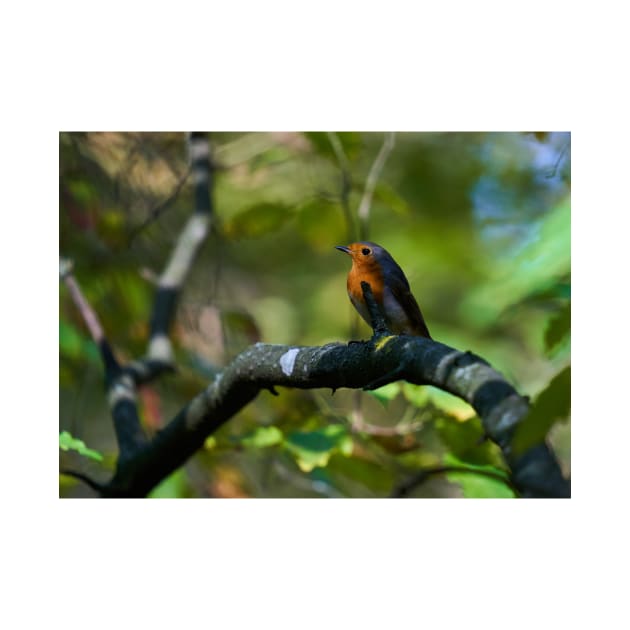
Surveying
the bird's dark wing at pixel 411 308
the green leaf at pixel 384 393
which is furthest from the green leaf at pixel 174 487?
the bird's dark wing at pixel 411 308

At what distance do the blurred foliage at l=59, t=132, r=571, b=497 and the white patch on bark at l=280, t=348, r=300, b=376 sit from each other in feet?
3.14

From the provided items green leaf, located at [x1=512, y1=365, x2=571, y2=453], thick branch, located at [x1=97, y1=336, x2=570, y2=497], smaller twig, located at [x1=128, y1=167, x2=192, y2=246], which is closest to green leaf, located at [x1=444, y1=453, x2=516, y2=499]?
thick branch, located at [x1=97, y1=336, x2=570, y2=497]

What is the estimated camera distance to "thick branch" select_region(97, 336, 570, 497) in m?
1.27

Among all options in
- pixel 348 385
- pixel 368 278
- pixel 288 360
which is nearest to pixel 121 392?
pixel 368 278

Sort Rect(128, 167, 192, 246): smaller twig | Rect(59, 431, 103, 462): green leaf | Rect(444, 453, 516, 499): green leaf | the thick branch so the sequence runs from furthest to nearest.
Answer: Rect(128, 167, 192, 246): smaller twig → Rect(59, 431, 103, 462): green leaf → Rect(444, 453, 516, 499): green leaf → the thick branch

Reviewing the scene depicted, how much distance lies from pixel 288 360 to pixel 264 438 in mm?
830

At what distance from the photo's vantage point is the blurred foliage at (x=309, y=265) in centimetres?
312

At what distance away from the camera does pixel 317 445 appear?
279cm

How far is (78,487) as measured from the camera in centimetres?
316

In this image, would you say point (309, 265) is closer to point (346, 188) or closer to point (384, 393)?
point (346, 188)

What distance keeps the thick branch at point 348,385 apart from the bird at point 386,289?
0.54 meters

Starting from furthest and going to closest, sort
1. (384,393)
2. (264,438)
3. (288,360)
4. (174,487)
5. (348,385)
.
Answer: (174,487)
(384,393)
(264,438)
(288,360)
(348,385)

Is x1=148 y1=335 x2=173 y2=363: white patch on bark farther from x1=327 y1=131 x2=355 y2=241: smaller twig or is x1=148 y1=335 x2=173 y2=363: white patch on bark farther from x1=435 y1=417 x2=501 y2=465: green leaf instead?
x1=435 y1=417 x2=501 y2=465: green leaf

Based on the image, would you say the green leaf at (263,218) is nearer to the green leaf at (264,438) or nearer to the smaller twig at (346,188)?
the smaller twig at (346,188)
